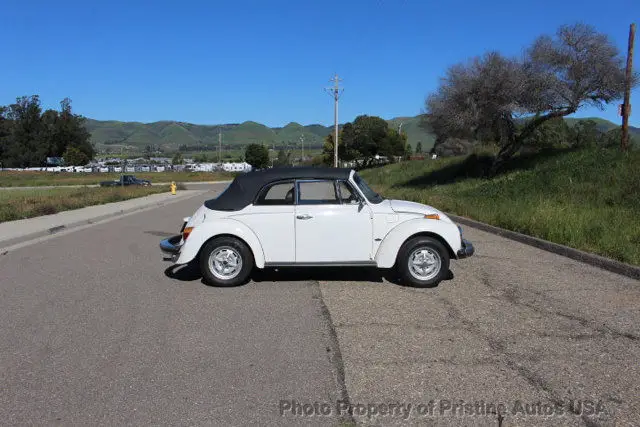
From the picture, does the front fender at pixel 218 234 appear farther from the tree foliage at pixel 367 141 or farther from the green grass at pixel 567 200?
the tree foliage at pixel 367 141

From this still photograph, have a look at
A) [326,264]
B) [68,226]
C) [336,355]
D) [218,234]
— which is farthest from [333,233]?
[68,226]

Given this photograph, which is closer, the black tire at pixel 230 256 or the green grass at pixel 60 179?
the black tire at pixel 230 256

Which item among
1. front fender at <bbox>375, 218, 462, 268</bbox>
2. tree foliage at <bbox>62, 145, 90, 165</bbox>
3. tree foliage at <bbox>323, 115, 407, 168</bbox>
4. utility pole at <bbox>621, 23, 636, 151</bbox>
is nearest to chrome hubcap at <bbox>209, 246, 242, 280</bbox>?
front fender at <bbox>375, 218, 462, 268</bbox>

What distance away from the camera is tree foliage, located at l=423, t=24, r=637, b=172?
23562 mm

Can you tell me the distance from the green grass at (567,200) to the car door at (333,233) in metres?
4.29

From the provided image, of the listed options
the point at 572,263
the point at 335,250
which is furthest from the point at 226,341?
the point at 572,263

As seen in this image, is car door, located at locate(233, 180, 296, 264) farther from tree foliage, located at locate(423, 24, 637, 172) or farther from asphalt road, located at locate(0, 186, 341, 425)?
tree foliage, located at locate(423, 24, 637, 172)

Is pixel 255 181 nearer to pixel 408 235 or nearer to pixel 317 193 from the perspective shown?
pixel 317 193

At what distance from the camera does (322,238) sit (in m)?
7.10

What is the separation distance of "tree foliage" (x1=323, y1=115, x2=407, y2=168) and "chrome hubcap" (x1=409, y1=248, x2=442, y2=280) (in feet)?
227

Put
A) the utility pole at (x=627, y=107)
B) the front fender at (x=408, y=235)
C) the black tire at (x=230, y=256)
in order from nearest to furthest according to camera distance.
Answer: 1. the front fender at (x=408, y=235)
2. the black tire at (x=230, y=256)
3. the utility pole at (x=627, y=107)

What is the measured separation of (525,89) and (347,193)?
2049 cm

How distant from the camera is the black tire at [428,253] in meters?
7.04

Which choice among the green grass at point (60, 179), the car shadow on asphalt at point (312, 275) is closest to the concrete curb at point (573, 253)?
the car shadow on asphalt at point (312, 275)
